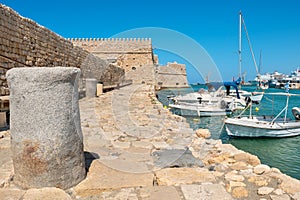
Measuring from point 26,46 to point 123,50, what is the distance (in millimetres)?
28223

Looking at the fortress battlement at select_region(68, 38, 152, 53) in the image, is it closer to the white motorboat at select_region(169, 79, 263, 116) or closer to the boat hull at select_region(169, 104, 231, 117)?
the white motorboat at select_region(169, 79, 263, 116)

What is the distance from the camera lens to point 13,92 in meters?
2.24

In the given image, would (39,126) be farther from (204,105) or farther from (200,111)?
(204,105)

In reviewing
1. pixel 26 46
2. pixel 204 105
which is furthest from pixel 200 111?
pixel 26 46

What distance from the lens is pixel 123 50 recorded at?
34812 millimetres

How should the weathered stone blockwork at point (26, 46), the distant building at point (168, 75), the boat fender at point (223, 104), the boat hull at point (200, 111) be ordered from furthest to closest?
1. the distant building at point (168, 75)
2. the boat fender at point (223, 104)
3. the boat hull at point (200, 111)
4. the weathered stone blockwork at point (26, 46)

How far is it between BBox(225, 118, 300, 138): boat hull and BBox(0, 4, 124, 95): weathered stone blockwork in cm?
866

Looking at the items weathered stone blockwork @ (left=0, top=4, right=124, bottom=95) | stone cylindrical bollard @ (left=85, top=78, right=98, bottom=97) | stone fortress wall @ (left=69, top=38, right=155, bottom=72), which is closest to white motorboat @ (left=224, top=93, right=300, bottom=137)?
stone cylindrical bollard @ (left=85, top=78, right=98, bottom=97)

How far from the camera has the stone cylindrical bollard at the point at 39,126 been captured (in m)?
2.17

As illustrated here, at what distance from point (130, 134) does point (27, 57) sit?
15.4 ft

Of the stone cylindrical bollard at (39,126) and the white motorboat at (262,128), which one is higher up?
the stone cylindrical bollard at (39,126)

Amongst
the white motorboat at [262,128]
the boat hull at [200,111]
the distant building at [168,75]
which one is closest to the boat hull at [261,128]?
the white motorboat at [262,128]

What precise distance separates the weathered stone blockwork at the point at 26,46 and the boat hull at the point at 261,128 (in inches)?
341

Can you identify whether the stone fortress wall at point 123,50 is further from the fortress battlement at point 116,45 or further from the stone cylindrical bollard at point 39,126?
the stone cylindrical bollard at point 39,126
